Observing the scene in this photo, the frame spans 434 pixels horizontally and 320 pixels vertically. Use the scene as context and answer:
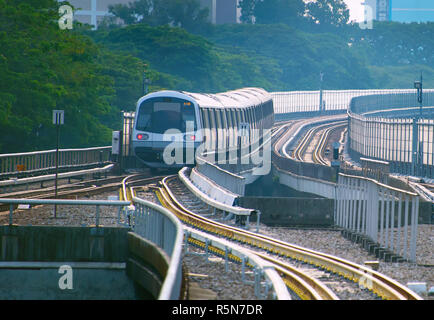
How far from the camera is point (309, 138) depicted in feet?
204

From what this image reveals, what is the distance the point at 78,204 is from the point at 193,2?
117 metres

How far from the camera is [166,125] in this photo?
32750 millimetres

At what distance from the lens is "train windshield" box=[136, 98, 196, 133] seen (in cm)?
3250

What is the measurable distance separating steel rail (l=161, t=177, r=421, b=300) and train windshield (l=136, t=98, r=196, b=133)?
958 cm

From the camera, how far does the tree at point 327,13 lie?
536 feet

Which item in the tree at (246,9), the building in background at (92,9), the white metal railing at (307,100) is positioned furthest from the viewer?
the tree at (246,9)

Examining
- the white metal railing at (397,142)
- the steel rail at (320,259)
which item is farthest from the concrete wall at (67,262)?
the white metal railing at (397,142)

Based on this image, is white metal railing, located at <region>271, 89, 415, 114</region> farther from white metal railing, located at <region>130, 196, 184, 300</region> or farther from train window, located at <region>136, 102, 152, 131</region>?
white metal railing, located at <region>130, 196, 184, 300</region>

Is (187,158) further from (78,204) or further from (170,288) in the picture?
(170,288)

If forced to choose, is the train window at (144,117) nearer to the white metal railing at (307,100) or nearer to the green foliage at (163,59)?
the green foliage at (163,59)

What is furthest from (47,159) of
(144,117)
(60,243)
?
(60,243)

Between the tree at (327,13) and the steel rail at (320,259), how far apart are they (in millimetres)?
144331

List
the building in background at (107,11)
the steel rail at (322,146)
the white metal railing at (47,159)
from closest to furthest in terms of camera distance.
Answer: the white metal railing at (47,159) → the steel rail at (322,146) → the building in background at (107,11)
